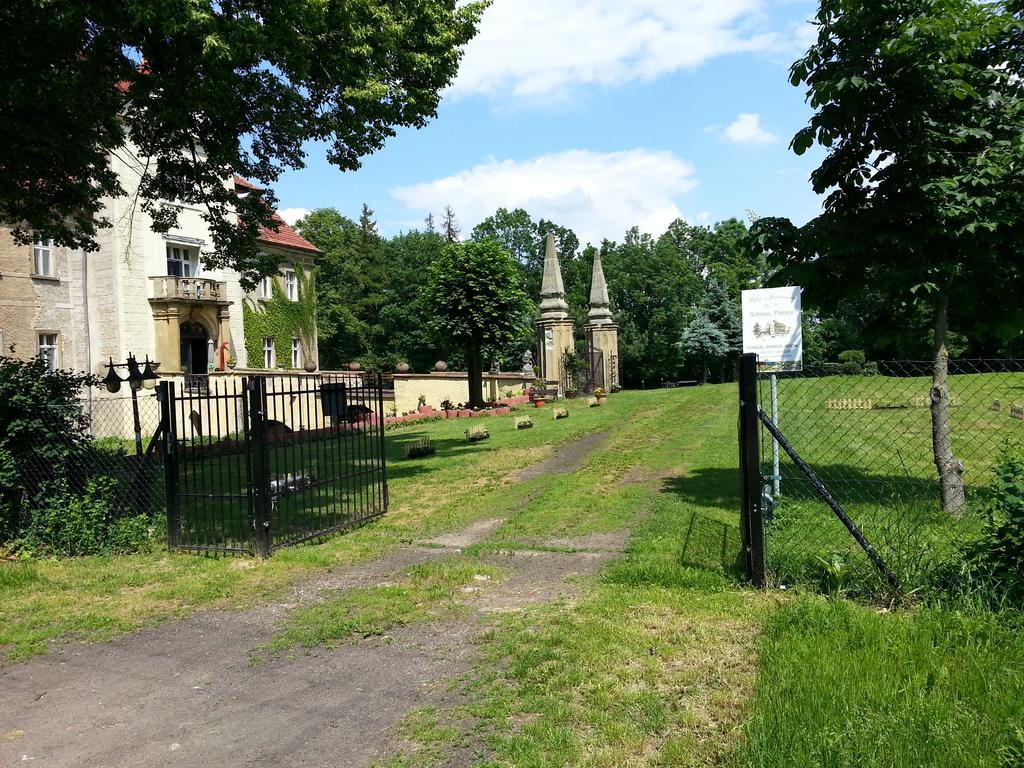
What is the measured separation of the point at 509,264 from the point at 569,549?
19560 mm

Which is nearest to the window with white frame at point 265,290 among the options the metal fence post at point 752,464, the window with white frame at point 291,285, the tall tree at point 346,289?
the window with white frame at point 291,285

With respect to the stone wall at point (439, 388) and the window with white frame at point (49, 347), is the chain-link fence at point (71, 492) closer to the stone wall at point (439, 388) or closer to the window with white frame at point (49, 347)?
the stone wall at point (439, 388)

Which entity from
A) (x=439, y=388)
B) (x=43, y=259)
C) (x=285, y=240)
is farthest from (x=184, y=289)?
(x=439, y=388)

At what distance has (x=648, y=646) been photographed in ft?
15.6

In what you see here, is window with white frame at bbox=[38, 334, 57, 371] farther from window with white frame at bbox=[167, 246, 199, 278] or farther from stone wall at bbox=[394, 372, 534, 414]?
stone wall at bbox=[394, 372, 534, 414]

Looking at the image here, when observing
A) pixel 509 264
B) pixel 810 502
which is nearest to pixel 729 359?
pixel 509 264

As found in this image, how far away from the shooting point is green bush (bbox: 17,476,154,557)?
27.8 feet

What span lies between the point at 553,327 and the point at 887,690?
90.5 feet

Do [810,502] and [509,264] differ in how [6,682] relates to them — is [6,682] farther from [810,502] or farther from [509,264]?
[509,264]

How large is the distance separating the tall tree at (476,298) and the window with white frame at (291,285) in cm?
1572

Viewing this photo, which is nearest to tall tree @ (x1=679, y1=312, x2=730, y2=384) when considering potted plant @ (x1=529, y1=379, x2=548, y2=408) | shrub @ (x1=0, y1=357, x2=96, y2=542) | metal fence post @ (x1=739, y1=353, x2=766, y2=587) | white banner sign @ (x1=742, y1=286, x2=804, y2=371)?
potted plant @ (x1=529, y1=379, x2=548, y2=408)

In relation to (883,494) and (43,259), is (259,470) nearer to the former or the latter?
(883,494)

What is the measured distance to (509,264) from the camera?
26.3m

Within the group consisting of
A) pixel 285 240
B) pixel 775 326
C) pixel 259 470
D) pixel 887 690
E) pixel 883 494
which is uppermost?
pixel 285 240
